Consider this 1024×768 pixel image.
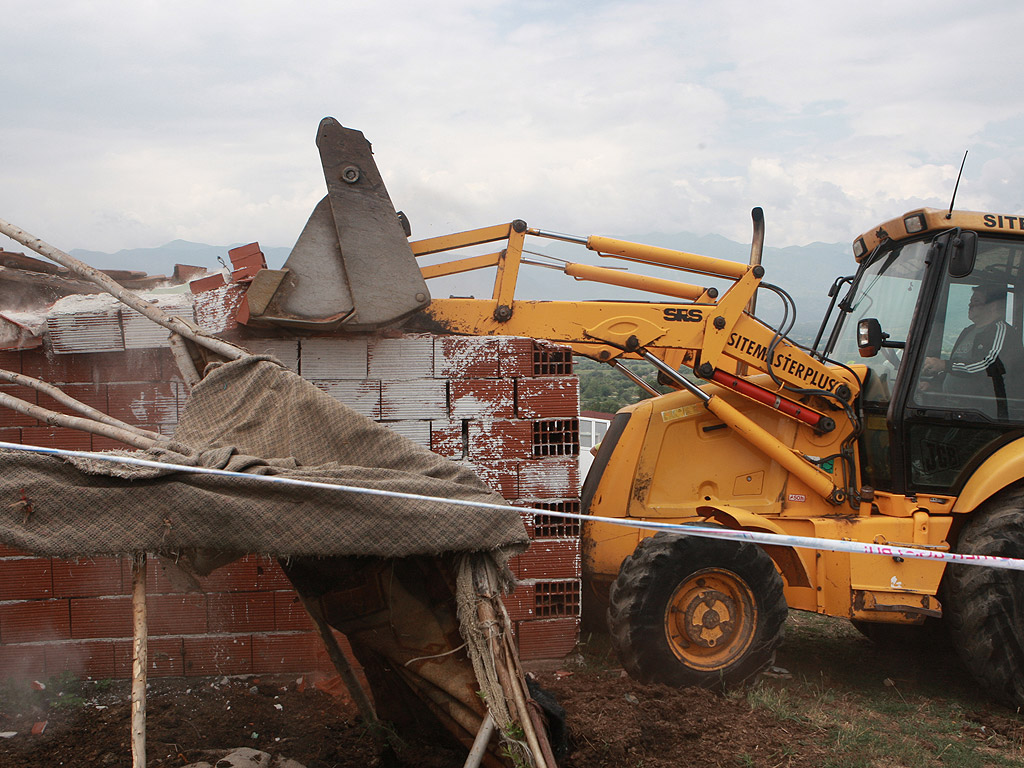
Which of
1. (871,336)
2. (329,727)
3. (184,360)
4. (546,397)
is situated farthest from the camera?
(871,336)

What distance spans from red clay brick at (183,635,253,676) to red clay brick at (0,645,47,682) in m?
0.87

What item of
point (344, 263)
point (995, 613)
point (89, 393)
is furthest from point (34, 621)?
point (995, 613)

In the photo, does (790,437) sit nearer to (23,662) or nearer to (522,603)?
(522,603)

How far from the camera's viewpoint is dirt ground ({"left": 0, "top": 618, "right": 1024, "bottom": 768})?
419 cm

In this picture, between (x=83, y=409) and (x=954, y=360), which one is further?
(x=954, y=360)

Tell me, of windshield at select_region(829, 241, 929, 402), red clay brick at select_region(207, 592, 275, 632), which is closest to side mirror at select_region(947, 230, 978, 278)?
windshield at select_region(829, 241, 929, 402)

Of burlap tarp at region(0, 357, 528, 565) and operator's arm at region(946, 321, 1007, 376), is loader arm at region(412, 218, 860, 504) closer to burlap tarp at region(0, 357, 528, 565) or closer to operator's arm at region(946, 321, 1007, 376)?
operator's arm at region(946, 321, 1007, 376)

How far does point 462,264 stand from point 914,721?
4018mm

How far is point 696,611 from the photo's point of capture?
5.26m

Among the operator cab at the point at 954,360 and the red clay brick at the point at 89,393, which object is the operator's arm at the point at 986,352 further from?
the red clay brick at the point at 89,393

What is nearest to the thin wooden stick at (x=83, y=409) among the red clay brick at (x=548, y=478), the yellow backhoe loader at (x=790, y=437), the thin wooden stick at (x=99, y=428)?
the thin wooden stick at (x=99, y=428)

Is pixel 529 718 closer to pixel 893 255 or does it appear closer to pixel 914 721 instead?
pixel 914 721

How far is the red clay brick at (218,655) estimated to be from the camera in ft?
17.7

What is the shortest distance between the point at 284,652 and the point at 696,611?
264 cm
